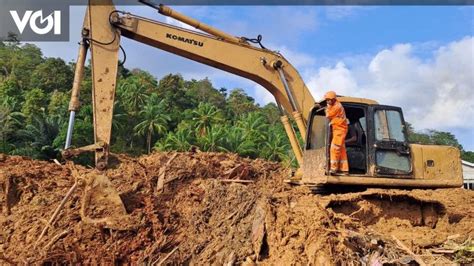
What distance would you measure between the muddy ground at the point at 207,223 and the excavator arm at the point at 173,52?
974 mm

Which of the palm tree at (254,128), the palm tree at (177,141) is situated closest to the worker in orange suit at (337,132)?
the palm tree at (177,141)

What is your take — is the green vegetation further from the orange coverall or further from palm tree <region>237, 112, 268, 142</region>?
the orange coverall

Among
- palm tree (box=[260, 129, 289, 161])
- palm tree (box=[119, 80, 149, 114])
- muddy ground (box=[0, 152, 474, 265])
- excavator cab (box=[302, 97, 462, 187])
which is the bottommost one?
muddy ground (box=[0, 152, 474, 265])

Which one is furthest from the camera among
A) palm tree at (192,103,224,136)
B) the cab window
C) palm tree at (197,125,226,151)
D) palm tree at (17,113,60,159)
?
palm tree at (192,103,224,136)

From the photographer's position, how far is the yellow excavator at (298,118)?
313 inches

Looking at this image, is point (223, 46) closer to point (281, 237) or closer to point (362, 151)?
point (362, 151)

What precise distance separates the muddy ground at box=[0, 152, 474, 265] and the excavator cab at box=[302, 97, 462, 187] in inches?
10.9

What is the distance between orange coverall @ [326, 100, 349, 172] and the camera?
7.66 meters

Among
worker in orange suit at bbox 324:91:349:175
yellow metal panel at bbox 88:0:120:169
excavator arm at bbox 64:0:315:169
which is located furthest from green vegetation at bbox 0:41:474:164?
worker in orange suit at bbox 324:91:349:175

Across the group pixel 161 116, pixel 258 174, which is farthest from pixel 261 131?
pixel 258 174

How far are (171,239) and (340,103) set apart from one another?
3.19m

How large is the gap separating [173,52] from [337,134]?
10.5ft

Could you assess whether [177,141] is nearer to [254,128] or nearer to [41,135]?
[254,128]

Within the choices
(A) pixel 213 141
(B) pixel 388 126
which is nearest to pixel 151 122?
(A) pixel 213 141
